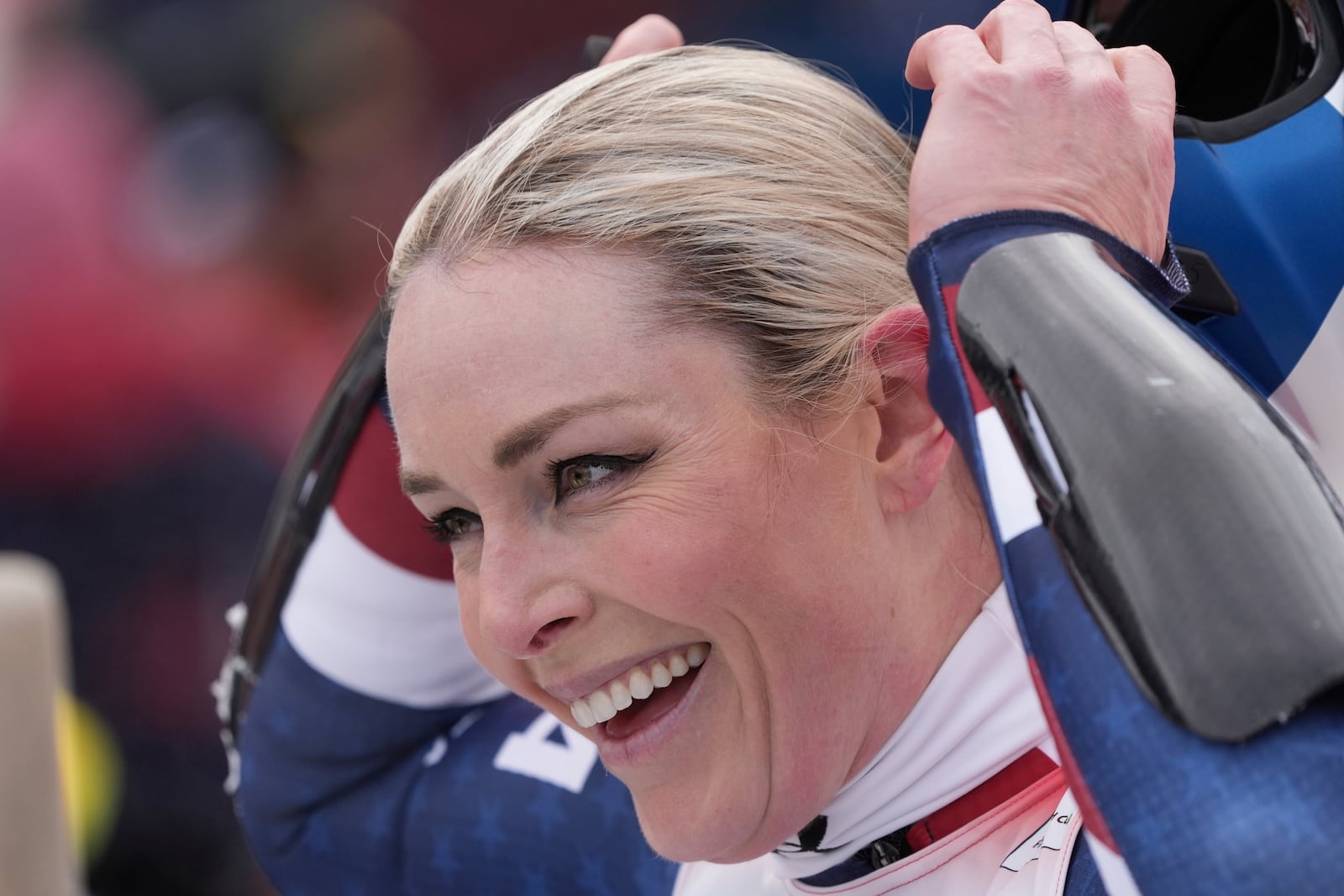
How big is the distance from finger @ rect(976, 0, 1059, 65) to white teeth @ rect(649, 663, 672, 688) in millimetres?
461

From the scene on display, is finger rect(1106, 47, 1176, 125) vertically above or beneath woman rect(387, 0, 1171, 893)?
above

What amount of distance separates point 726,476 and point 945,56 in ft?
0.97

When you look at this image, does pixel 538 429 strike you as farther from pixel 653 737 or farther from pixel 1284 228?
pixel 1284 228

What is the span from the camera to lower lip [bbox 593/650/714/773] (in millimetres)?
950

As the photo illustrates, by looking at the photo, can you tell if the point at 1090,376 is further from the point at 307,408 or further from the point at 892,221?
the point at 307,408

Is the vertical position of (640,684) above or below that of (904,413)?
below

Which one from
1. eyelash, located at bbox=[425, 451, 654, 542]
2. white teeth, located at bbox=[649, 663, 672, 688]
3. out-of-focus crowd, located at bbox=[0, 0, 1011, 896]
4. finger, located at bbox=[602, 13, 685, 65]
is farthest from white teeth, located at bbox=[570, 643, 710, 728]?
out-of-focus crowd, located at bbox=[0, 0, 1011, 896]

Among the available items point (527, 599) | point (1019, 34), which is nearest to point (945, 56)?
point (1019, 34)

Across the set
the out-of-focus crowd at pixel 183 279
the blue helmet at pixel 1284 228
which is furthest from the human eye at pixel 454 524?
the out-of-focus crowd at pixel 183 279

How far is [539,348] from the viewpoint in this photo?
898mm

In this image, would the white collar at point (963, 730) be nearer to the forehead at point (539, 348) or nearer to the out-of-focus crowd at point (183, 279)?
the forehead at point (539, 348)

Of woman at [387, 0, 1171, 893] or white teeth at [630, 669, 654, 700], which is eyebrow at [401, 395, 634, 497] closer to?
woman at [387, 0, 1171, 893]

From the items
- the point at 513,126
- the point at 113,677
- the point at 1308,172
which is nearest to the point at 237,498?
the point at 113,677

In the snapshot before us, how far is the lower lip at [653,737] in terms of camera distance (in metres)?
0.95
